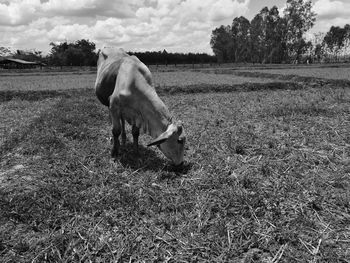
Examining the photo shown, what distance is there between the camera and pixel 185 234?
3576 mm

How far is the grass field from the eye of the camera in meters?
3.33

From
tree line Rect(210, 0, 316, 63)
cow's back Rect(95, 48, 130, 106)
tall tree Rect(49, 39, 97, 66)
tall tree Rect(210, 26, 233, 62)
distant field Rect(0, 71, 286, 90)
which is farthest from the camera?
tall tree Rect(210, 26, 233, 62)

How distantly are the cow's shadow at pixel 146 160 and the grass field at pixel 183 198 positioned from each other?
21 millimetres

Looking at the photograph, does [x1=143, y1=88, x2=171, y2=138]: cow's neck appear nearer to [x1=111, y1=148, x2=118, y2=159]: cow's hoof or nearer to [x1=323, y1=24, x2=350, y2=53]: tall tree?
[x1=111, y1=148, x2=118, y2=159]: cow's hoof

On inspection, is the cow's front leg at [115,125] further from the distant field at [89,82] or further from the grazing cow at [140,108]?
the distant field at [89,82]

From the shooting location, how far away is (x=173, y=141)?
505 centimetres

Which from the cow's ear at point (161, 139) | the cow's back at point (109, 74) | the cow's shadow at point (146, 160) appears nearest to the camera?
the cow's ear at point (161, 139)

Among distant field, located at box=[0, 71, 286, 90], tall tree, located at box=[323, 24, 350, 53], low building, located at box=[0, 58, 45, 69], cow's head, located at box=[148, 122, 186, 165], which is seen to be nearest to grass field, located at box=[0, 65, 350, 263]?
cow's head, located at box=[148, 122, 186, 165]

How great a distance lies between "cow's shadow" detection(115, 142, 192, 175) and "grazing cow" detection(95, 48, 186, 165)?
16 cm

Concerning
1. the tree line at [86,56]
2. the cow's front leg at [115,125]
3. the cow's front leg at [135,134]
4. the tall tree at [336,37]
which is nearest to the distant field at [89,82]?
the cow's front leg at [135,134]

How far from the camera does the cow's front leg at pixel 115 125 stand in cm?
590

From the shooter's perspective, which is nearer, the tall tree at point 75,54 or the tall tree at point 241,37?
the tall tree at point 75,54

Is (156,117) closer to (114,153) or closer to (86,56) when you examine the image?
(114,153)

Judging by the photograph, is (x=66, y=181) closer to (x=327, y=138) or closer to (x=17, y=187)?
(x=17, y=187)
